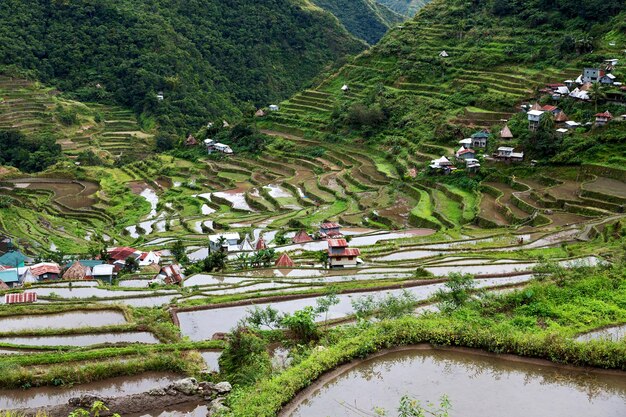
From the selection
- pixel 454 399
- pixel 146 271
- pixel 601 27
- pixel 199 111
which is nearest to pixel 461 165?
pixel 601 27

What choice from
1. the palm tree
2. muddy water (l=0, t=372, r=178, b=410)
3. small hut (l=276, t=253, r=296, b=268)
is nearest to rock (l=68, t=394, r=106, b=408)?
muddy water (l=0, t=372, r=178, b=410)

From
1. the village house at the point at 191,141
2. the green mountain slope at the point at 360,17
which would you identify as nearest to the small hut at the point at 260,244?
the village house at the point at 191,141

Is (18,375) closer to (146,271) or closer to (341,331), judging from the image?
(341,331)

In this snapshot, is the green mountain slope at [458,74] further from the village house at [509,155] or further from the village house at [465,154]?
the village house at [465,154]

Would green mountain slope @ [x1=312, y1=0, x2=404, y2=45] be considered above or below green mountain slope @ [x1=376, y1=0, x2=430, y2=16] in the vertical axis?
below

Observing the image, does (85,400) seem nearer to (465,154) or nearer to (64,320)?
(64,320)

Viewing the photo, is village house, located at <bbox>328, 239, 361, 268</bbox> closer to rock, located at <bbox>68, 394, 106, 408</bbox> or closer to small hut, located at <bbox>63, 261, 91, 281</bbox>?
small hut, located at <bbox>63, 261, 91, 281</bbox>
